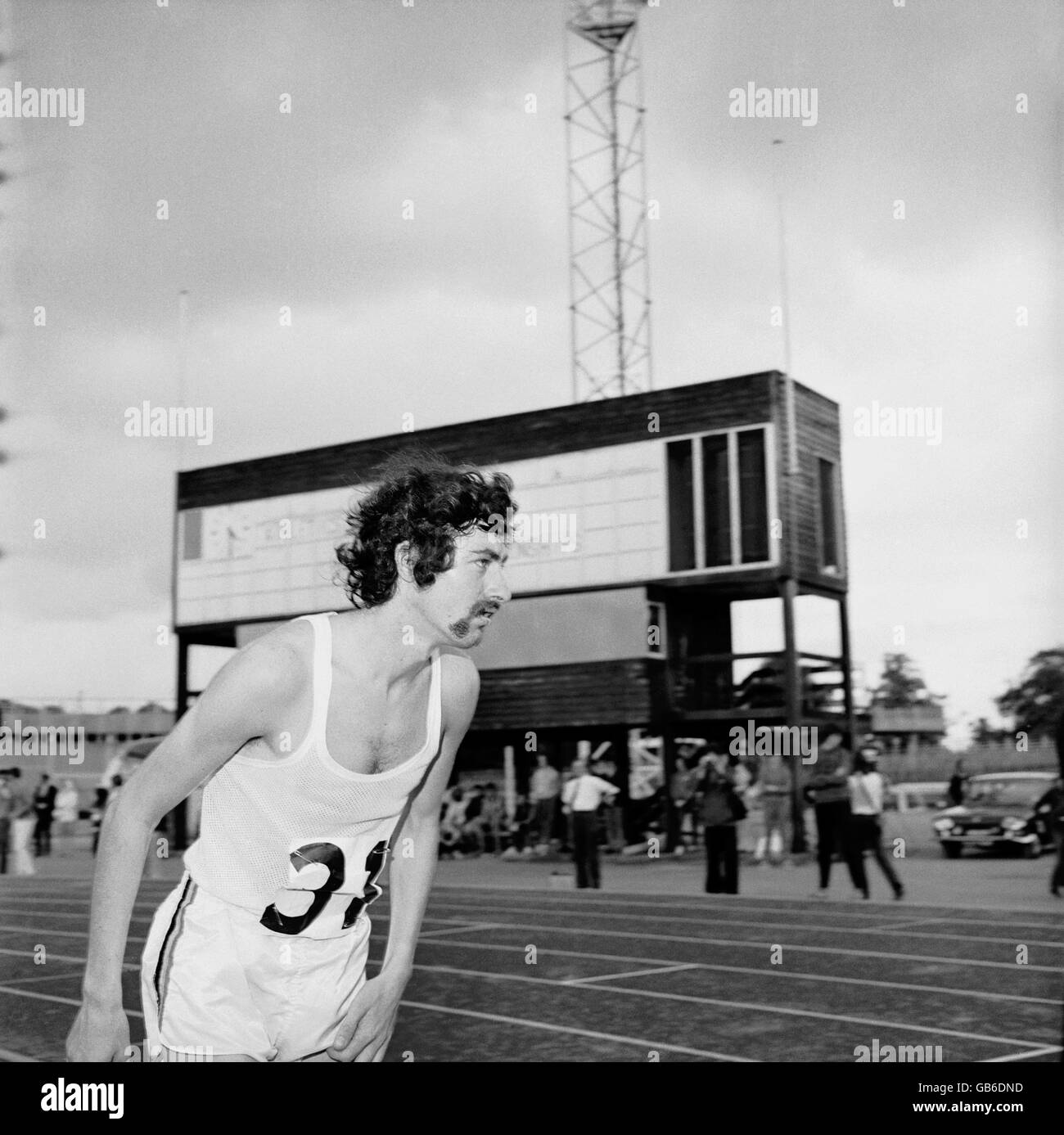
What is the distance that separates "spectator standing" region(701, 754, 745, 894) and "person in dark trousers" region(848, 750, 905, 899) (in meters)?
1.19

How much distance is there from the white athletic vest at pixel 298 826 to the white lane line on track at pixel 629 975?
604 cm

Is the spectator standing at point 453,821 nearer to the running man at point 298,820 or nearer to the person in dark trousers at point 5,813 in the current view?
the person in dark trousers at point 5,813

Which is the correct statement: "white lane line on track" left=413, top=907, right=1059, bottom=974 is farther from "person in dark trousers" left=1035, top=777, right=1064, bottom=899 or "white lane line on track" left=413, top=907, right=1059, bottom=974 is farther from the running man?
the running man

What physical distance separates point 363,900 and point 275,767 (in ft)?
1.23

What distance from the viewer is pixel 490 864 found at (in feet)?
60.8

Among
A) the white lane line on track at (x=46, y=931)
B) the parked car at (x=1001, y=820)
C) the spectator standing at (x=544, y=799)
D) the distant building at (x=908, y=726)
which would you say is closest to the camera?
the white lane line on track at (x=46, y=931)

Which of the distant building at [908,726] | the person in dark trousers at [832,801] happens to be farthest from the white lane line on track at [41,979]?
the distant building at [908,726]

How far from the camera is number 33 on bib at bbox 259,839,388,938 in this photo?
2.55 metres

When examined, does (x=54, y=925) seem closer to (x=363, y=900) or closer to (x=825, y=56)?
(x=825, y=56)

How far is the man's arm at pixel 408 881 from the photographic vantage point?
263cm

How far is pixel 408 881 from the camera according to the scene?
279cm

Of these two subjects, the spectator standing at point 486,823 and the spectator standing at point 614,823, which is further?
the spectator standing at point 614,823

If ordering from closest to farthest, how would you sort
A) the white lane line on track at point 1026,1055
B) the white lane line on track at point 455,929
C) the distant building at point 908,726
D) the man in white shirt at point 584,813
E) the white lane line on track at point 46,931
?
1. the white lane line on track at point 1026,1055
2. the white lane line on track at point 455,929
3. the white lane line on track at point 46,931
4. the man in white shirt at point 584,813
5. the distant building at point 908,726
